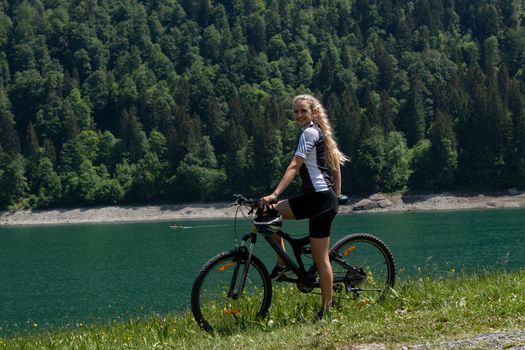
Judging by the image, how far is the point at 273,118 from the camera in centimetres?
13850

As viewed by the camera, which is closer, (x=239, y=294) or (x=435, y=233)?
(x=239, y=294)

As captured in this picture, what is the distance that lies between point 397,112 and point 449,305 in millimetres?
Answer: 147208

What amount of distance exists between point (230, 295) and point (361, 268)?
1.74 metres

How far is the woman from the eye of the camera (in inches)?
323

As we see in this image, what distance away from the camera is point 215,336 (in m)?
7.81

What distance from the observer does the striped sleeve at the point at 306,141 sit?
8.12 meters

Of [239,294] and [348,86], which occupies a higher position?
[348,86]

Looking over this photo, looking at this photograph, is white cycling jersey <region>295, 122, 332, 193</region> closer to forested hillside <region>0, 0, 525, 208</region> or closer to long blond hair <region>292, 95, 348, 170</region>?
long blond hair <region>292, 95, 348, 170</region>

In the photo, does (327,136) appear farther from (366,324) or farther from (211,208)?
(211,208)

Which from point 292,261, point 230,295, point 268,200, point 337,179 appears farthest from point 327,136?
point 230,295

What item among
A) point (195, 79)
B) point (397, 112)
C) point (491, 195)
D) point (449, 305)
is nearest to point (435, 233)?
point (491, 195)

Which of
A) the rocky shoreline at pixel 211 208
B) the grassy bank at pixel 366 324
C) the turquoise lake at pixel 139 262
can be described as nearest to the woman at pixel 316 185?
the grassy bank at pixel 366 324

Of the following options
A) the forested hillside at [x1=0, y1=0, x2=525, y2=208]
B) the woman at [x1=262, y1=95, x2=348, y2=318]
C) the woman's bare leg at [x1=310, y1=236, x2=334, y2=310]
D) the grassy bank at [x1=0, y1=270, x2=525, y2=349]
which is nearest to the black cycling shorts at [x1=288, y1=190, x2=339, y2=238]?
the woman at [x1=262, y1=95, x2=348, y2=318]

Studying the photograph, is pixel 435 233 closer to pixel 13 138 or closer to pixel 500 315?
pixel 500 315
